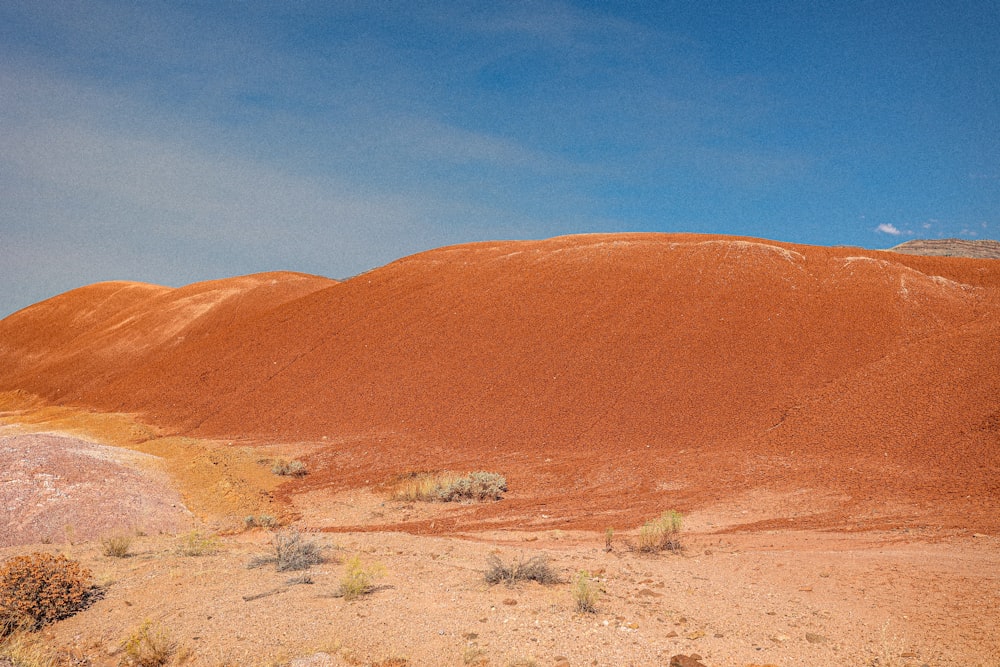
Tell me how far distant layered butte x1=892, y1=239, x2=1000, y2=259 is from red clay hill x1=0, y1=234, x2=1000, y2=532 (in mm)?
16245

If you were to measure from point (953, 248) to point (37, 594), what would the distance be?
4764 centimetres

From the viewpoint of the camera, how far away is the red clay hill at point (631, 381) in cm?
1217

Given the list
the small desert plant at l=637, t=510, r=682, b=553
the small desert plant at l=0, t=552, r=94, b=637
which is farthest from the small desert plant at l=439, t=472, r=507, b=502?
the small desert plant at l=0, t=552, r=94, b=637

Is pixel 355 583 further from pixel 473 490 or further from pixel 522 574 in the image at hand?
pixel 473 490

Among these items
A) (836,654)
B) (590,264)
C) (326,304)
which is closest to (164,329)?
(326,304)

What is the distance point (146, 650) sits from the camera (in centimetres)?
484

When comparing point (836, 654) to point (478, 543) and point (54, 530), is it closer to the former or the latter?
point (478, 543)

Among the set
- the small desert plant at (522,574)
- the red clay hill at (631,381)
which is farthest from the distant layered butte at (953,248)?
the small desert plant at (522,574)

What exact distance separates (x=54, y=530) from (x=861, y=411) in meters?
→ 16.9

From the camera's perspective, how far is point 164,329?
37281 millimetres

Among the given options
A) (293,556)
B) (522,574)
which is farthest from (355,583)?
(522,574)

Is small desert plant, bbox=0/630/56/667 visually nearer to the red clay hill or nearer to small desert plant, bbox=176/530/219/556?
small desert plant, bbox=176/530/219/556

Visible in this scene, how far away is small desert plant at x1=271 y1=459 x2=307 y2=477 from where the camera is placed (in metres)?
15.4

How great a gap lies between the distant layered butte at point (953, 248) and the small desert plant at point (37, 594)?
1661 inches
